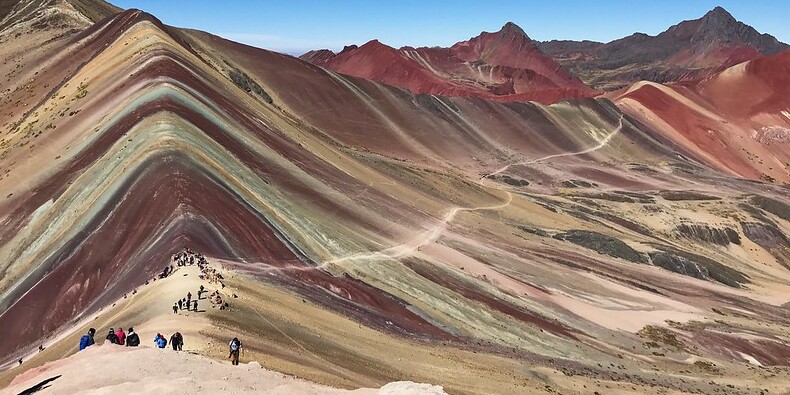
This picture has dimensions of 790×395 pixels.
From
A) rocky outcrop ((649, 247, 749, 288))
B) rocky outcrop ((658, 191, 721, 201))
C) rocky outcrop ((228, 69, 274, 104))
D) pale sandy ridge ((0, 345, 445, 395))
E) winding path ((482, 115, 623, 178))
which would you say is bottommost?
rocky outcrop ((649, 247, 749, 288))

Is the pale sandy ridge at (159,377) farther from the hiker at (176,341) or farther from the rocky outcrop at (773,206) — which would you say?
the rocky outcrop at (773,206)

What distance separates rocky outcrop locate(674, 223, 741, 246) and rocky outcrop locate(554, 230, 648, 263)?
22.1 meters

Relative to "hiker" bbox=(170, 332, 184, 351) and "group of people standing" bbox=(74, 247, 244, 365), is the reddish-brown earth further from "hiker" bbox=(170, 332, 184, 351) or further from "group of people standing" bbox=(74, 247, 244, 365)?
"hiker" bbox=(170, 332, 184, 351)

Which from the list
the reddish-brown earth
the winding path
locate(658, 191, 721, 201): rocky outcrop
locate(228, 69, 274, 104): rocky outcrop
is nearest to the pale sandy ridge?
the reddish-brown earth

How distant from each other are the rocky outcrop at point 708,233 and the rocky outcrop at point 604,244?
2210 cm

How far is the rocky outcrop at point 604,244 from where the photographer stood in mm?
74438

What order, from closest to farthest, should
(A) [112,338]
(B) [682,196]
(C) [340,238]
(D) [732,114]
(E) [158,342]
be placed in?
1. (E) [158,342]
2. (A) [112,338]
3. (C) [340,238]
4. (B) [682,196]
5. (D) [732,114]

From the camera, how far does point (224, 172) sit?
46594 millimetres

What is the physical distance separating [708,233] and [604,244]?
94.8 feet

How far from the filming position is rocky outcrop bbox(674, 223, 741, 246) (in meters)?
94.0

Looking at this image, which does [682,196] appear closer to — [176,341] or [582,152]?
[582,152]

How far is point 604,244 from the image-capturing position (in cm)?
7538

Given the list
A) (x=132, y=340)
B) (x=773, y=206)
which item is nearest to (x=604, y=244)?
(x=773, y=206)

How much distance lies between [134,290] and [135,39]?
185 ft
